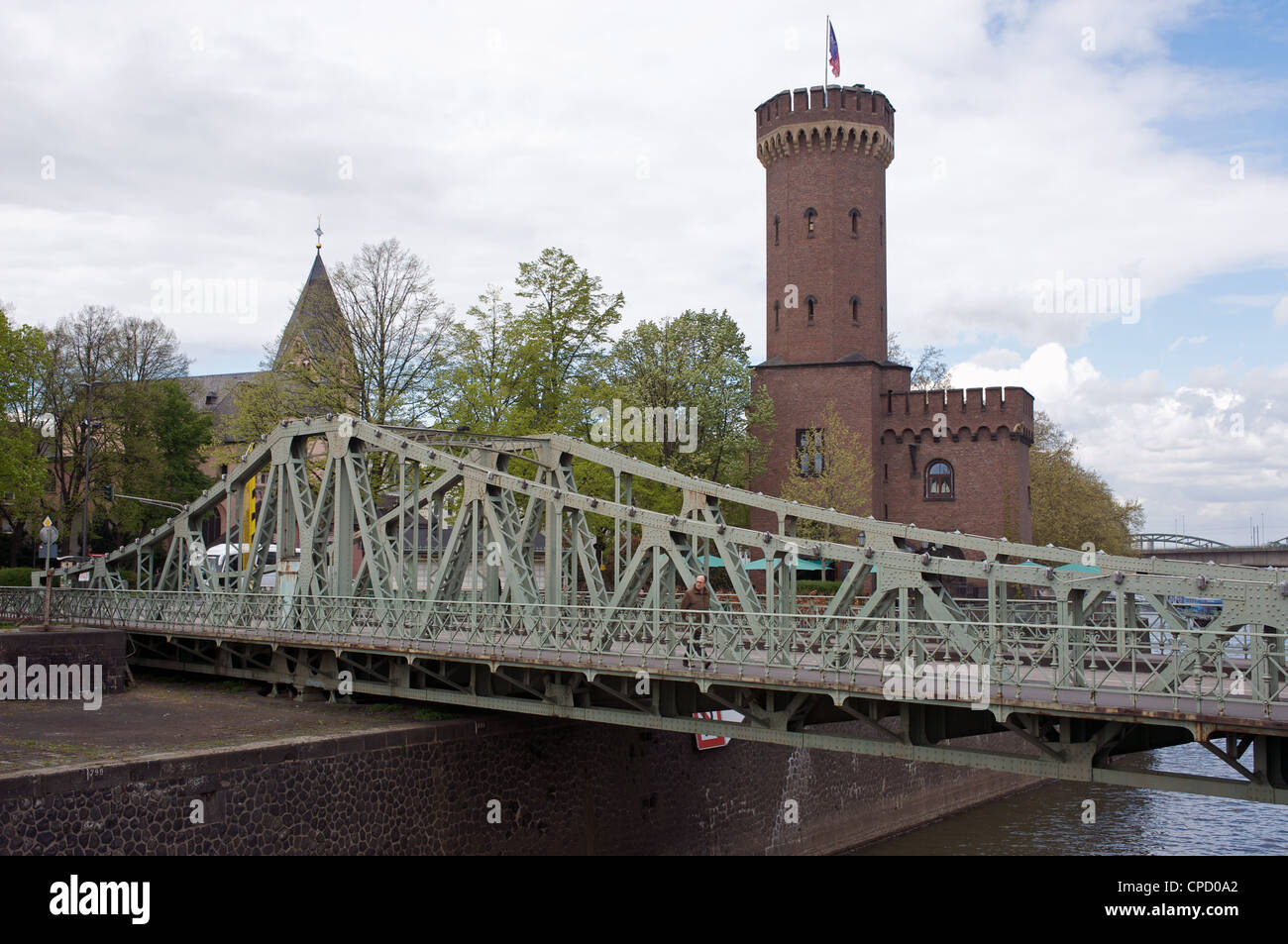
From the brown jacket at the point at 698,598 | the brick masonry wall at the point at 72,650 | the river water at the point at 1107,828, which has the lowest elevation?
the river water at the point at 1107,828

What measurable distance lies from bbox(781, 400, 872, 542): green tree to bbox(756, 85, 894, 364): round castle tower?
10.8 ft

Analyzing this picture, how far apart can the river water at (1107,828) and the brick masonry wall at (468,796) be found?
170 centimetres

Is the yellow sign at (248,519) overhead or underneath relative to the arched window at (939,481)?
underneath

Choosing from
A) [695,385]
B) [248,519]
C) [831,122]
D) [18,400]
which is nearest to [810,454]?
[695,385]

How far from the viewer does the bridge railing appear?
41.0 ft

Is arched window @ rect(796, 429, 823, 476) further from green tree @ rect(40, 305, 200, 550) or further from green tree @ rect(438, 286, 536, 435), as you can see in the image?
green tree @ rect(40, 305, 200, 550)

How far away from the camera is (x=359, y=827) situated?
60.0 ft

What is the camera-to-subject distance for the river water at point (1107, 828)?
88.2 feet

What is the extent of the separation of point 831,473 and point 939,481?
645cm

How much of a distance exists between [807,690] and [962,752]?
2.01 metres

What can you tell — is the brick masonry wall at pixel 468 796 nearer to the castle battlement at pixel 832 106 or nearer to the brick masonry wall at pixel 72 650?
the brick masonry wall at pixel 72 650

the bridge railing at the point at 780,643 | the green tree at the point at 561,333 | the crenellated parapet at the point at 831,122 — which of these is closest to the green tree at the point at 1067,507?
the crenellated parapet at the point at 831,122

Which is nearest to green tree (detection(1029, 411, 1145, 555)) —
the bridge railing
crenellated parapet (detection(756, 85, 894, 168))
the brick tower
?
the brick tower
